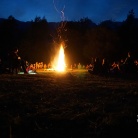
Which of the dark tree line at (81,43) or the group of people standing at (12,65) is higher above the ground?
the dark tree line at (81,43)

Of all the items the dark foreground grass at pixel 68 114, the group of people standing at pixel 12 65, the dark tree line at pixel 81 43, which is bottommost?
the dark foreground grass at pixel 68 114

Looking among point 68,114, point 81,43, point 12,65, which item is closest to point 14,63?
point 12,65

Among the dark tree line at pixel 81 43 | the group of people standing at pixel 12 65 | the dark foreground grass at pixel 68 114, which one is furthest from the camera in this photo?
the dark tree line at pixel 81 43

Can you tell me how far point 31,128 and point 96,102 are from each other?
3640 mm

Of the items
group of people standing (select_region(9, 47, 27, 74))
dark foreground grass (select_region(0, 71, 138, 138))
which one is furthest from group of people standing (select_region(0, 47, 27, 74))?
dark foreground grass (select_region(0, 71, 138, 138))

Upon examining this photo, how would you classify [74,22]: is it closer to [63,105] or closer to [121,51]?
[121,51]

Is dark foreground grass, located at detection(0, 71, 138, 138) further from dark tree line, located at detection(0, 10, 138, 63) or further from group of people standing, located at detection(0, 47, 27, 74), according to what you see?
dark tree line, located at detection(0, 10, 138, 63)

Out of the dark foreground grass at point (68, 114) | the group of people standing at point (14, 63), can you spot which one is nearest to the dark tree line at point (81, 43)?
the group of people standing at point (14, 63)

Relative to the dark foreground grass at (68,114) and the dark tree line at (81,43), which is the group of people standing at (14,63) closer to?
the dark foreground grass at (68,114)

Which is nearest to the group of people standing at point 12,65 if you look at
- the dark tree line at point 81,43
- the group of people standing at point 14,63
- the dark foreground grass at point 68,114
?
the group of people standing at point 14,63

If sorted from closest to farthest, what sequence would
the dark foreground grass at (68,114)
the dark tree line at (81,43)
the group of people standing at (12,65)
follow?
the dark foreground grass at (68,114) < the group of people standing at (12,65) < the dark tree line at (81,43)

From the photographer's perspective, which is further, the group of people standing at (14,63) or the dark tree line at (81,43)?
the dark tree line at (81,43)

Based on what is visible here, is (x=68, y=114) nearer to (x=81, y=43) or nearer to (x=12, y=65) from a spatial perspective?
(x=12, y=65)

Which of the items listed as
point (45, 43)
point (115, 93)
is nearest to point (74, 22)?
point (45, 43)
